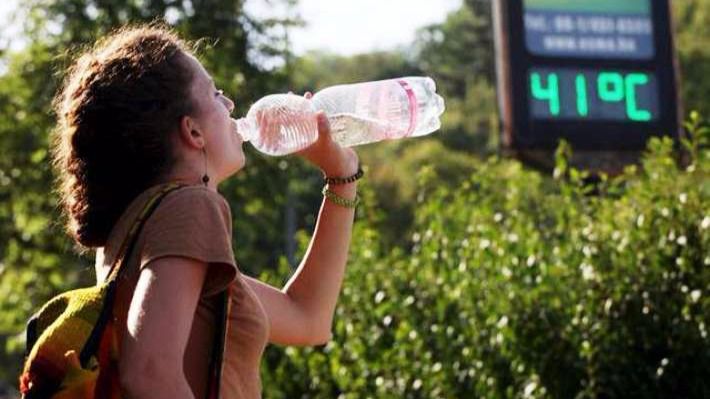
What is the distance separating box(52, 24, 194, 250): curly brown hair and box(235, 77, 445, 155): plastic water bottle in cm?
53

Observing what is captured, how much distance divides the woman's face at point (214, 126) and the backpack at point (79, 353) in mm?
237

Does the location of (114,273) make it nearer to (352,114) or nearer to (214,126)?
(214,126)

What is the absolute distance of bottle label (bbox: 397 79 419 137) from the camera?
3766 millimetres

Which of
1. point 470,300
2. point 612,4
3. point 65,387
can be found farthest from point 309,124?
point 612,4

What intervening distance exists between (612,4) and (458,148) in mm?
41578

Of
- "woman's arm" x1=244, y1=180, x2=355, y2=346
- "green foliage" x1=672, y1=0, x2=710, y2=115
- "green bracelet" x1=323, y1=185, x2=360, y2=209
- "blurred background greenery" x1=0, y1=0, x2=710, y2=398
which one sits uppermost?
"green bracelet" x1=323, y1=185, x2=360, y2=209

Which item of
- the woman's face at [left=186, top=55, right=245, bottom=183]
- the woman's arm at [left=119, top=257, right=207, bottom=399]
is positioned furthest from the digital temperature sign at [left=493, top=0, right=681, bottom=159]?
the woman's arm at [left=119, top=257, right=207, bottom=399]

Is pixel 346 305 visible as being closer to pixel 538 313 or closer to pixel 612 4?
pixel 538 313

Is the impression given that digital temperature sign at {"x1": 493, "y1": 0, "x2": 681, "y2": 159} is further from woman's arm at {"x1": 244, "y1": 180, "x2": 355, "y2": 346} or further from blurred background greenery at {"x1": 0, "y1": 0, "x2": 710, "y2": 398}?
woman's arm at {"x1": 244, "y1": 180, "x2": 355, "y2": 346}

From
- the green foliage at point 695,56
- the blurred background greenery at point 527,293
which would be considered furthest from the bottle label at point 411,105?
the green foliage at point 695,56

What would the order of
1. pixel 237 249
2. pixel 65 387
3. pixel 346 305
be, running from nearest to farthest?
pixel 65 387
pixel 346 305
pixel 237 249

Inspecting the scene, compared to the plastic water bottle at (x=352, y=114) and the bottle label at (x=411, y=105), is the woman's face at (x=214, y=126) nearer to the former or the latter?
the plastic water bottle at (x=352, y=114)

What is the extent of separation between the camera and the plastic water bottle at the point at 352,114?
349cm

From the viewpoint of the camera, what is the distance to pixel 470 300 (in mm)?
6770
